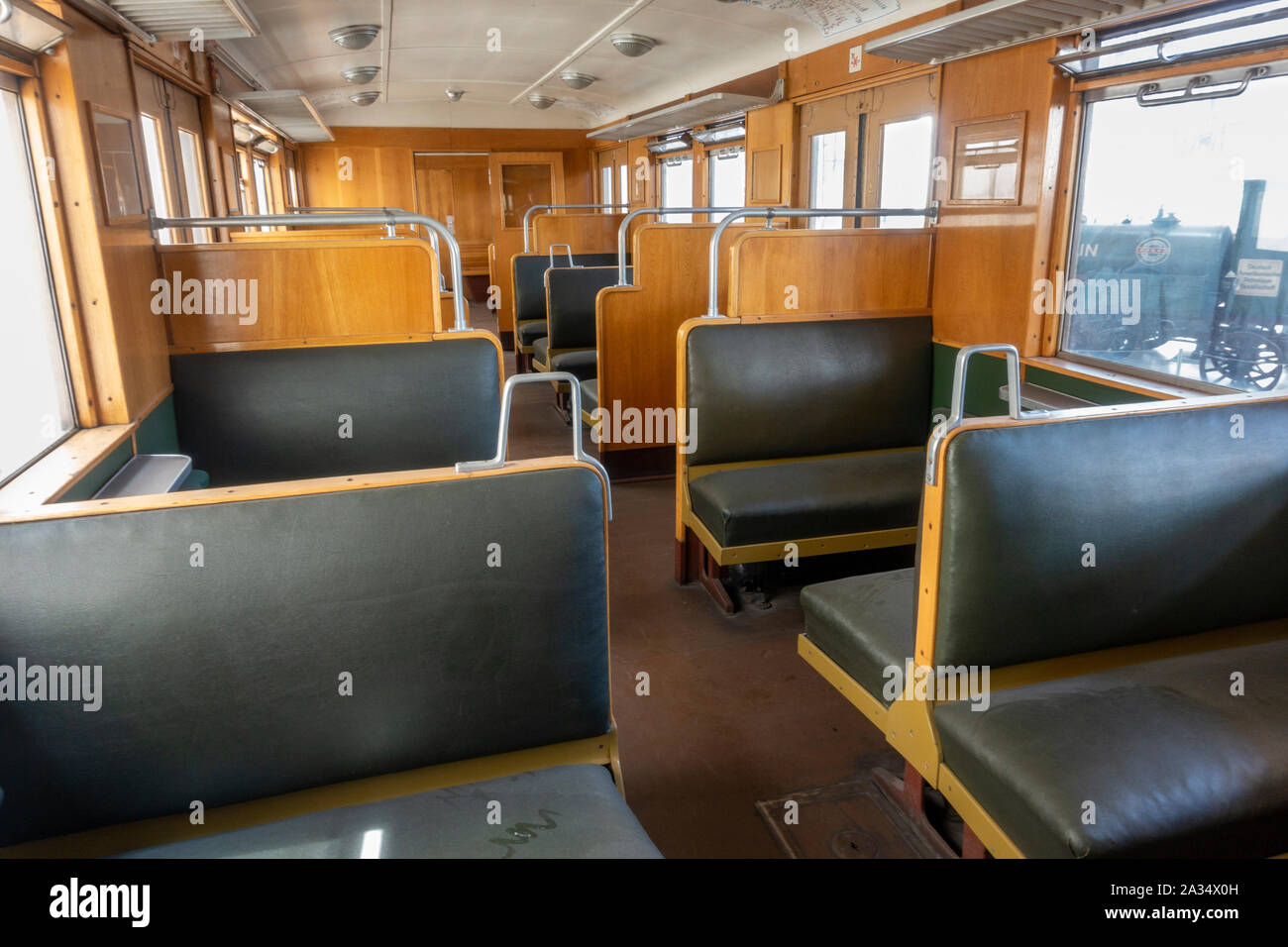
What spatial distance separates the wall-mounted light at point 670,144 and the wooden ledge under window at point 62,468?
7369 mm

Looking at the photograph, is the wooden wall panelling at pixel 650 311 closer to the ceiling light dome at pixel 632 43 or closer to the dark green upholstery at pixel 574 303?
the dark green upholstery at pixel 574 303

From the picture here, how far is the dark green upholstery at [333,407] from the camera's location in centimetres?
319

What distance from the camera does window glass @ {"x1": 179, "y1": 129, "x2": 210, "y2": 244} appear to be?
524 centimetres

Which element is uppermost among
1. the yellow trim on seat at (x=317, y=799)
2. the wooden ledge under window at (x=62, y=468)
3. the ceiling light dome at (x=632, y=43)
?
the ceiling light dome at (x=632, y=43)

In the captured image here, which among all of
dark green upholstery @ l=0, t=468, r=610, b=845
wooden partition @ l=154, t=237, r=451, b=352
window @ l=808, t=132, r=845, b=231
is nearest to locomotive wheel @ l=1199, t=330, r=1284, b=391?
dark green upholstery @ l=0, t=468, r=610, b=845

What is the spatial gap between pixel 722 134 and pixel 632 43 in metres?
1.32

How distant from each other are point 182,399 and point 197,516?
6.47ft

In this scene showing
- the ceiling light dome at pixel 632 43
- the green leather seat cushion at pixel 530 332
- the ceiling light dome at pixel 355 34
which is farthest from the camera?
the green leather seat cushion at pixel 530 332

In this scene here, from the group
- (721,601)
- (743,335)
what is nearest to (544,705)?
(721,601)

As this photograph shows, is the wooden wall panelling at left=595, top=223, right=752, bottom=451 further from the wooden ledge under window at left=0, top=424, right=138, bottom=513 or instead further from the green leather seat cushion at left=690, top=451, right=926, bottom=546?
the wooden ledge under window at left=0, top=424, right=138, bottom=513

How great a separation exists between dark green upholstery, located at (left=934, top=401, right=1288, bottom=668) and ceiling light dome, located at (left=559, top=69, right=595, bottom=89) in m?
8.19

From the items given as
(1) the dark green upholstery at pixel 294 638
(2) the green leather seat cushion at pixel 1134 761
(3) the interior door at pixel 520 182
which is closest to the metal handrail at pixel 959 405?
(2) the green leather seat cushion at pixel 1134 761

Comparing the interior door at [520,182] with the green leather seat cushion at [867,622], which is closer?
the green leather seat cushion at [867,622]
